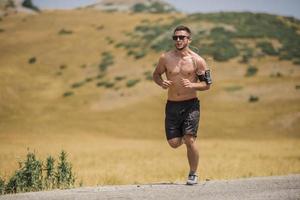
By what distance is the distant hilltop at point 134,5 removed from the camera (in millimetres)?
105625

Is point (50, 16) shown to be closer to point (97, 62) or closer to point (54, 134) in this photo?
point (97, 62)

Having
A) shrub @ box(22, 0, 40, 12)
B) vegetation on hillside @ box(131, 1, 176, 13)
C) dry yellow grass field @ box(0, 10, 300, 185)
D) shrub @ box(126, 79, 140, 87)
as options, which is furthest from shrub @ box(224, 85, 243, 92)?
vegetation on hillside @ box(131, 1, 176, 13)

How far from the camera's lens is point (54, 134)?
25.8 m

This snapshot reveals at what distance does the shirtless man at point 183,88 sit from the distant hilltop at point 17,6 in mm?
65638

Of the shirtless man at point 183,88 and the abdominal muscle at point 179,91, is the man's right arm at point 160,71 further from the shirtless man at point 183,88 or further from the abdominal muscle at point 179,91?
the abdominal muscle at point 179,91

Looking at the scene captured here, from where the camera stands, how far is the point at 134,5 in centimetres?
11094

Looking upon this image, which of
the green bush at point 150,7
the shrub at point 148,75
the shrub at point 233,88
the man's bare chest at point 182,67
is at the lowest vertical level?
the man's bare chest at point 182,67

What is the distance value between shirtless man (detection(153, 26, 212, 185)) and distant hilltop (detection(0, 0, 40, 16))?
65638 millimetres

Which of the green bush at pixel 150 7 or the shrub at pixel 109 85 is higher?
the green bush at pixel 150 7

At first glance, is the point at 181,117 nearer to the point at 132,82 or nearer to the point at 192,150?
the point at 192,150

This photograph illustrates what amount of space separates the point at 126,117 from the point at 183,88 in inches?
907

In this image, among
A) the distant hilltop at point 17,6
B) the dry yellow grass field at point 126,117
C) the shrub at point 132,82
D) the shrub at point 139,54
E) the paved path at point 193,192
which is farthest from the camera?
the distant hilltop at point 17,6

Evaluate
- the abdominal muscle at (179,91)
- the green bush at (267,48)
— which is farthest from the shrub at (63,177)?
the green bush at (267,48)

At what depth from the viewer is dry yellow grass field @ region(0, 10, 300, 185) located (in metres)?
15.1
